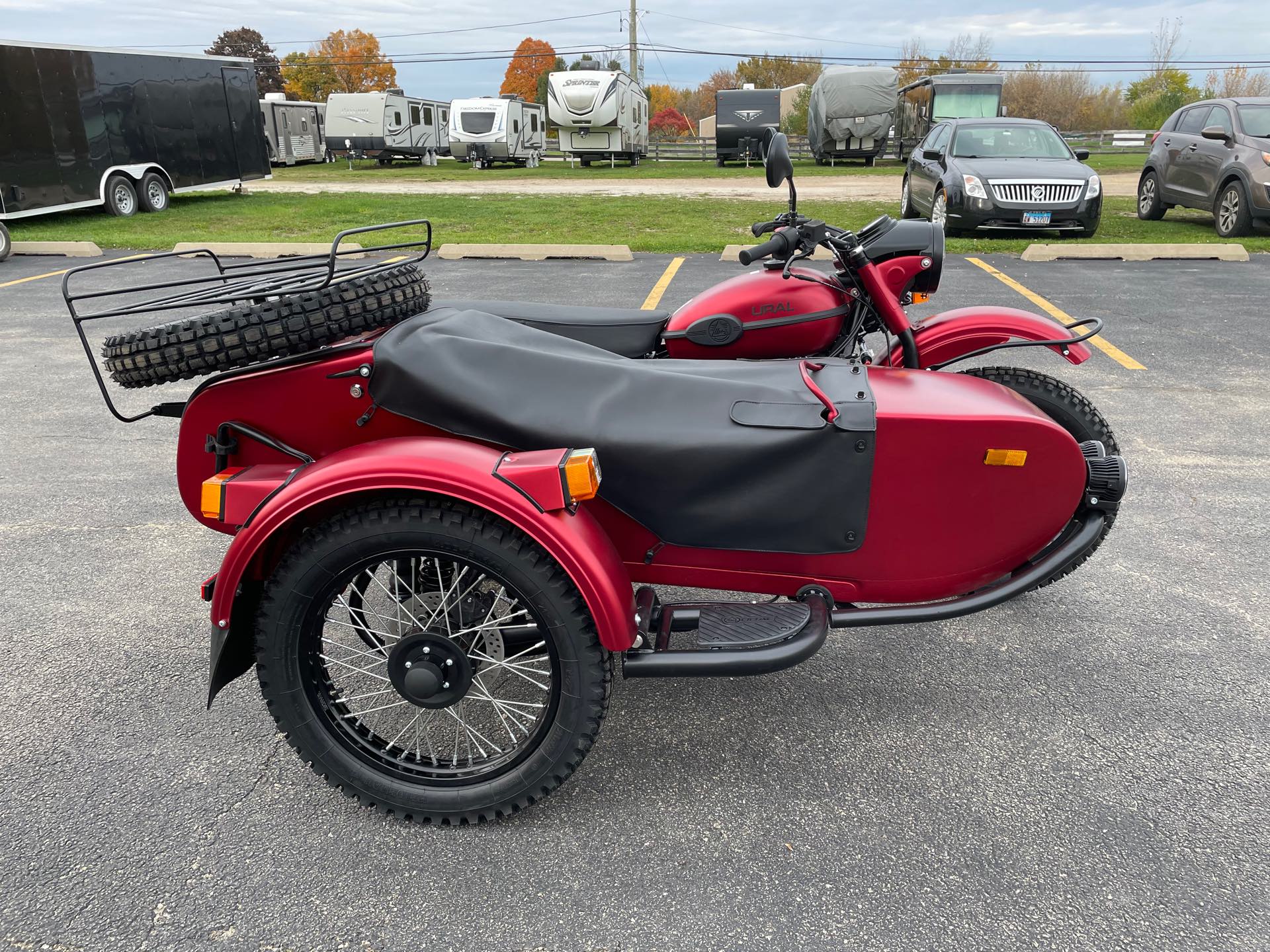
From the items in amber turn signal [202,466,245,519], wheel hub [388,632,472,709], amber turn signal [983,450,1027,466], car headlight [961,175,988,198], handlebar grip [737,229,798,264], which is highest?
handlebar grip [737,229,798,264]

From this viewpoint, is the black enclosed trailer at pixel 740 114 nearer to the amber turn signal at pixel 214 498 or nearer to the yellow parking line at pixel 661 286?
the yellow parking line at pixel 661 286

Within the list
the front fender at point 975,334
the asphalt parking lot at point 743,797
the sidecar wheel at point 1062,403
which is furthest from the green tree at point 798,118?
the asphalt parking lot at point 743,797

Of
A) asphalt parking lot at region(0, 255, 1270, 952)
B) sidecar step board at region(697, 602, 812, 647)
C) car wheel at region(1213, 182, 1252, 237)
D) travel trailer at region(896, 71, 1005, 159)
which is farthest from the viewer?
travel trailer at region(896, 71, 1005, 159)

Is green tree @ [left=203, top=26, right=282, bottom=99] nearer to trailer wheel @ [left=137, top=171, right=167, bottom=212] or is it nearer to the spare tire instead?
trailer wheel @ [left=137, top=171, right=167, bottom=212]

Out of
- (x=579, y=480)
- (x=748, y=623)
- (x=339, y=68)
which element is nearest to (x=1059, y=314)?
(x=748, y=623)

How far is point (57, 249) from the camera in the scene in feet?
39.6

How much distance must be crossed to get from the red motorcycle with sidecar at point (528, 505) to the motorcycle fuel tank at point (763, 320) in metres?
0.71

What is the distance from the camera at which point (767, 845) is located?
87.4 inches

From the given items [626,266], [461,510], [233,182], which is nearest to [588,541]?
[461,510]

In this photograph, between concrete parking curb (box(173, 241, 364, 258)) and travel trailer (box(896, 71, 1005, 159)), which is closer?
concrete parking curb (box(173, 241, 364, 258))

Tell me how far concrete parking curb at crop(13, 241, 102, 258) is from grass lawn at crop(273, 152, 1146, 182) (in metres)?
13.5

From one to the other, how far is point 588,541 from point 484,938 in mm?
899

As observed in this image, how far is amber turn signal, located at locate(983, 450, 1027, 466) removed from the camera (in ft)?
7.79

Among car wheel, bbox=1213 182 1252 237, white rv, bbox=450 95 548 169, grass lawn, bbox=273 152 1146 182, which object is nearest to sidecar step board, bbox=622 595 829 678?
car wheel, bbox=1213 182 1252 237
